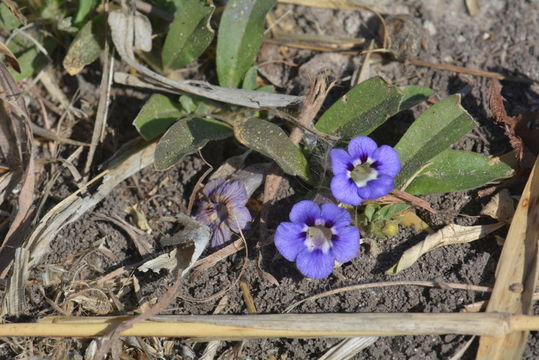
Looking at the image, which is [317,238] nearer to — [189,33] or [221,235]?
[221,235]

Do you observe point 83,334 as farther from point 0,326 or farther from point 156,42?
point 156,42

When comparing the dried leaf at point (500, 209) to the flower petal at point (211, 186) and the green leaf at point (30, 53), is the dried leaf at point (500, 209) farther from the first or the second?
the green leaf at point (30, 53)

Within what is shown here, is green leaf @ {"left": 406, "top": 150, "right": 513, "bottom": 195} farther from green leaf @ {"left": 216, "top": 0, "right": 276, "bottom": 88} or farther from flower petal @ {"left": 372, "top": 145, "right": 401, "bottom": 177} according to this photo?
green leaf @ {"left": 216, "top": 0, "right": 276, "bottom": 88}

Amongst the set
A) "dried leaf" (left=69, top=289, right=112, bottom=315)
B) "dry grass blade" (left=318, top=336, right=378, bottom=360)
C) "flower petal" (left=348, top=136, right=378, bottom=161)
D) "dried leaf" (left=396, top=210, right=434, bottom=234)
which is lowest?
"dry grass blade" (left=318, top=336, right=378, bottom=360)

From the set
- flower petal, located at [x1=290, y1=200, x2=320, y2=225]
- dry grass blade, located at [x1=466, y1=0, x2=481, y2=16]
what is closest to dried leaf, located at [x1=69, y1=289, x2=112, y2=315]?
flower petal, located at [x1=290, y1=200, x2=320, y2=225]

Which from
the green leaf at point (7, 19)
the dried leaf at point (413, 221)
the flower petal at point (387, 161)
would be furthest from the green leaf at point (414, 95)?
the green leaf at point (7, 19)

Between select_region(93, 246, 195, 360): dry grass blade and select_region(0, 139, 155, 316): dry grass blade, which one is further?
select_region(0, 139, 155, 316): dry grass blade

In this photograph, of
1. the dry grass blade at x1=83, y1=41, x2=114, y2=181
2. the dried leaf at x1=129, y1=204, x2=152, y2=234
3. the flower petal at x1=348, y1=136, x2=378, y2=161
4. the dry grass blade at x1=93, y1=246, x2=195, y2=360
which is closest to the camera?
the dry grass blade at x1=93, y1=246, x2=195, y2=360
